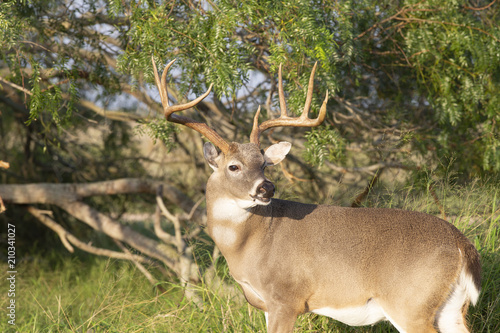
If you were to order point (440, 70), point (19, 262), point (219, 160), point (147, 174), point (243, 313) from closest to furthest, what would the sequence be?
point (219, 160) → point (243, 313) → point (440, 70) → point (19, 262) → point (147, 174)

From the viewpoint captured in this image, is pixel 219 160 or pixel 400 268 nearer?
pixel 400 268

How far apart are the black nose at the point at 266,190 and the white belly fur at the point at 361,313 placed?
937mm

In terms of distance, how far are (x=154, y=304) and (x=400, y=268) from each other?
9.49 feet

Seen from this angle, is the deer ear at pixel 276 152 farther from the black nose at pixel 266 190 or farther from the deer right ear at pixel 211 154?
the black nose at pixel 266 190

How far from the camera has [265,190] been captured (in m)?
3.69

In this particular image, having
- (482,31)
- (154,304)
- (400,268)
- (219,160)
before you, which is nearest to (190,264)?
(154,304)

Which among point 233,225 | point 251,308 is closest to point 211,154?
point 233,225

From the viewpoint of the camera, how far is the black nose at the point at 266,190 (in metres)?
3.68

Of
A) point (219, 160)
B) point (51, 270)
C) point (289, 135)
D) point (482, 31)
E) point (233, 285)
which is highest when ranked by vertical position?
point (482, 31)

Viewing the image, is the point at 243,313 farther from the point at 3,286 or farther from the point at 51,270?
the point at 51,270

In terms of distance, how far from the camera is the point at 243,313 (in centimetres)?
476

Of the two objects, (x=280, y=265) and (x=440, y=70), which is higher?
(x=440, y=70)

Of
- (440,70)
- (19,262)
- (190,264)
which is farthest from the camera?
(19,262)

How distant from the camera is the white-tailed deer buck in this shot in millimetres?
3551
